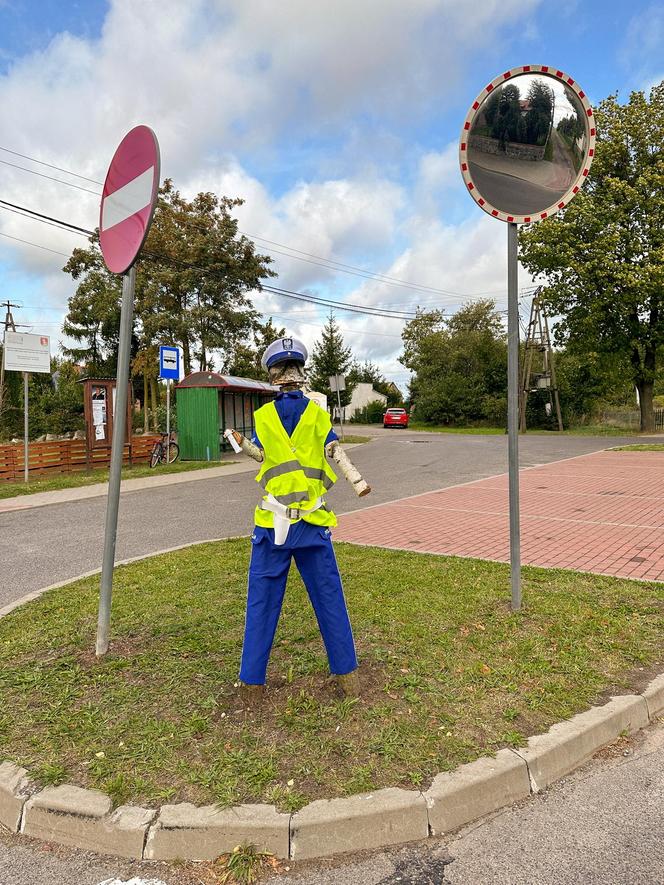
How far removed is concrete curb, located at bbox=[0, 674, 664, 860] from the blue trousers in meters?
0.82

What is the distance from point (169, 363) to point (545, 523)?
36.5 feet

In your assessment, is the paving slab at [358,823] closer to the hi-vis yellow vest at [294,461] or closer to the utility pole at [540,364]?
the hi-vis yellow vest at [294,461]

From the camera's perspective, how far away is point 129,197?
3611 millimetres

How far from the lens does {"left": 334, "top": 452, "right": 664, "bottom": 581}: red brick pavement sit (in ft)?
20.7

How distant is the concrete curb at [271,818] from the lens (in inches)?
91.5

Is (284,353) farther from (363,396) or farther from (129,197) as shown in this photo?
(363,396)

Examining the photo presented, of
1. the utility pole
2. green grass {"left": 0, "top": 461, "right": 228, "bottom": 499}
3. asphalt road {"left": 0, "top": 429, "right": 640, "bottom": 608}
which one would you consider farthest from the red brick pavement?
the utility pole

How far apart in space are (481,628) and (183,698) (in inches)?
77.0

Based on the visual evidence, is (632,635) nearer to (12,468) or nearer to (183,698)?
(183,698)

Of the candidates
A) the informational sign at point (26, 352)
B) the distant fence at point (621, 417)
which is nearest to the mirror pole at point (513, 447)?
the informational sign at point (26, 352)

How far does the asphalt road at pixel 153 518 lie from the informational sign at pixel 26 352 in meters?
4.12

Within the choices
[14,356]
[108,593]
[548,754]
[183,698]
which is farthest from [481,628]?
[14,356]

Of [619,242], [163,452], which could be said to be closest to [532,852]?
[163,452]

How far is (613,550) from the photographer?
21.4ft
